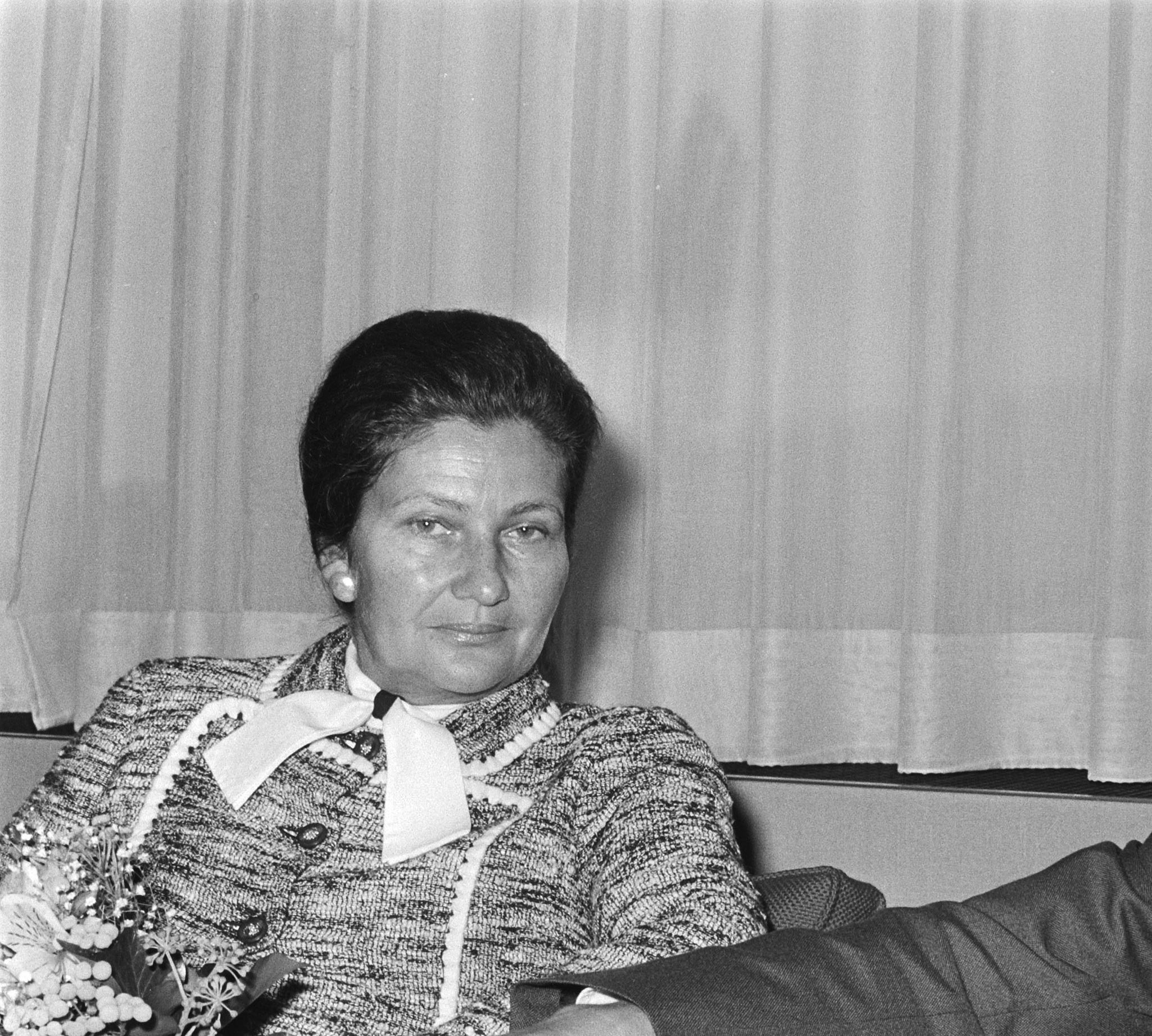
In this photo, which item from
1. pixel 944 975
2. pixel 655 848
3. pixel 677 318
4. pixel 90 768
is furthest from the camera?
→ pixel 677 318

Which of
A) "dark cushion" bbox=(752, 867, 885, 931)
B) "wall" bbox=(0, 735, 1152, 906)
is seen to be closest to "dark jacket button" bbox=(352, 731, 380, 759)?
A: "dark cushion" bbox=(752, 867, 885, 931)

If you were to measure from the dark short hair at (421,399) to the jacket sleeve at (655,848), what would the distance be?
0.85 ft

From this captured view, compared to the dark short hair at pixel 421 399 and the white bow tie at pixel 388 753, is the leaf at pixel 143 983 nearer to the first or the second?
the white bow tie at pixel 388 753

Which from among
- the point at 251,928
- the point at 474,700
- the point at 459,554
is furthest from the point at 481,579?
the point at 251,928

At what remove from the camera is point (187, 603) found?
267 cm

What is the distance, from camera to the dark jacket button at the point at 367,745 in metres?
1.57

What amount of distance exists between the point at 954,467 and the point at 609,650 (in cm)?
60

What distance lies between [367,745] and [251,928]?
0.21 metres

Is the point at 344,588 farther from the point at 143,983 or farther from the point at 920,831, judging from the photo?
the point at 920,831

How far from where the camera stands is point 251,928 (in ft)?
4.85

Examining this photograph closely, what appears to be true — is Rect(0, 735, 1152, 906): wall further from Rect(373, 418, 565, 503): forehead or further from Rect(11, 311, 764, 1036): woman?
Rect(373, 418, 565, 503): forehead

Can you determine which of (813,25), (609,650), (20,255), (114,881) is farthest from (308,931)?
(20,255)

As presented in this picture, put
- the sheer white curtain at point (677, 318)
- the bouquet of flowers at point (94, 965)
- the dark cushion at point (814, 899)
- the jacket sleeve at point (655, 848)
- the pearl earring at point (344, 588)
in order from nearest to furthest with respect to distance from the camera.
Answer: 1. the bouquet of flowers at point (94, 965)
2. the jacket sleeve at point (655, 848)
3. the dark cushion at point (814, 899)
4. the pearl earring at point (344, 588)
5. the sheer white curtain at point (677, 318)

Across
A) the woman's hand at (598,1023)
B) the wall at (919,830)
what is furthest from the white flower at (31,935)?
the wall at (919,830)
